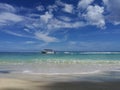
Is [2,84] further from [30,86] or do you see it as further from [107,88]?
[107,88]

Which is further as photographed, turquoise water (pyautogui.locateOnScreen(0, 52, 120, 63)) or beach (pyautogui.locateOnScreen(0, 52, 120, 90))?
turquoise water (pyautogui.locateOnScreen(0, 52, 120, 63))

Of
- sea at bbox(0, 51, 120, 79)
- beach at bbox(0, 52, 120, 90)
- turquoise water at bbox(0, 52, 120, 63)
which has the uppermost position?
turquoise water at bbox(0, 52, 120, 63)

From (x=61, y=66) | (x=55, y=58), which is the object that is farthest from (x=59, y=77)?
(x=55, y=58)

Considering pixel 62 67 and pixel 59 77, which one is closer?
pixel 59 77

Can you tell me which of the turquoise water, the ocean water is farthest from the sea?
the turquoise water

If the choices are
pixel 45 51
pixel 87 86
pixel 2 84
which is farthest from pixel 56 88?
pixel 45 51

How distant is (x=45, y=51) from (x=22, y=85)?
78517 millimetres

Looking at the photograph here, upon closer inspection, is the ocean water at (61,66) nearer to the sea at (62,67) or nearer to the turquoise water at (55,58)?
the sea at (62,67)

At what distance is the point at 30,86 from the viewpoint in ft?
27.9

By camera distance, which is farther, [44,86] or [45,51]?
[45,51]

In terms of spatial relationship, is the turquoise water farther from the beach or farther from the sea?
the beach

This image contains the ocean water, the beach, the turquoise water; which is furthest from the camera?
the turquoise water

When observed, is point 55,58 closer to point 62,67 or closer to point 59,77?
point 62,67

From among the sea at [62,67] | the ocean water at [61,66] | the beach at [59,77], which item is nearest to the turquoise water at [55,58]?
the ocean water at [61,66]
